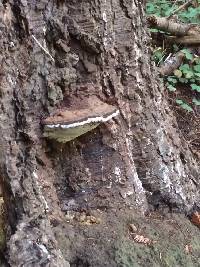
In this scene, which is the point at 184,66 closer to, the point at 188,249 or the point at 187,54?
the point at 187,54

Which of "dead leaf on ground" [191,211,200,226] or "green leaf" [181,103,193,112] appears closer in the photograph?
"dead leaf on ground" [191,211,200,226]

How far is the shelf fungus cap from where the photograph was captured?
1.99 metres

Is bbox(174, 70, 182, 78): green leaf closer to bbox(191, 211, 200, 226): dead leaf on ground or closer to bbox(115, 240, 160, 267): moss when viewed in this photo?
bbox(191, 211, 200, 226): dead leaf on ground

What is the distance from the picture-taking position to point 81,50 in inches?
87.0

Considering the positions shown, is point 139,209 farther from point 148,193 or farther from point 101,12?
point 101,12

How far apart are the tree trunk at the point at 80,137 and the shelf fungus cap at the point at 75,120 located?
70 millimetres

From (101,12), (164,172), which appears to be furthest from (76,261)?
(101,12)

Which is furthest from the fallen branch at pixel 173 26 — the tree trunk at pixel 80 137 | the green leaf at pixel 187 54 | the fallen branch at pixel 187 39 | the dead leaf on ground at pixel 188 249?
the dead leaf on ground at pixel 188 249

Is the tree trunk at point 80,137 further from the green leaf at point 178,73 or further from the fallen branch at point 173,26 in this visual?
the fallen branch at point 173,26

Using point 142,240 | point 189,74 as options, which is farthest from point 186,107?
point 142,240

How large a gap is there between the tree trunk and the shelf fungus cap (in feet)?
0.23

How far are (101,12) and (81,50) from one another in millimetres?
208

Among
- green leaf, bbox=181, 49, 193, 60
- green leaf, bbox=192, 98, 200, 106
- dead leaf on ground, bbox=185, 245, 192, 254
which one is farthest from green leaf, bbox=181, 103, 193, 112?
dead leaf on ground, bbox=185, 245, 192, 254

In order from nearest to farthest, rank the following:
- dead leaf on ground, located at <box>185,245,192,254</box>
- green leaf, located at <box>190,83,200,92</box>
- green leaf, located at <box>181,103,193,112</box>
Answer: dead leaf on ground, located at <box>185,245,192,254</box> → green leaf, located at <box>181,103,193,112</box> → green leaf, located at <box>190,83,200,92</box>
